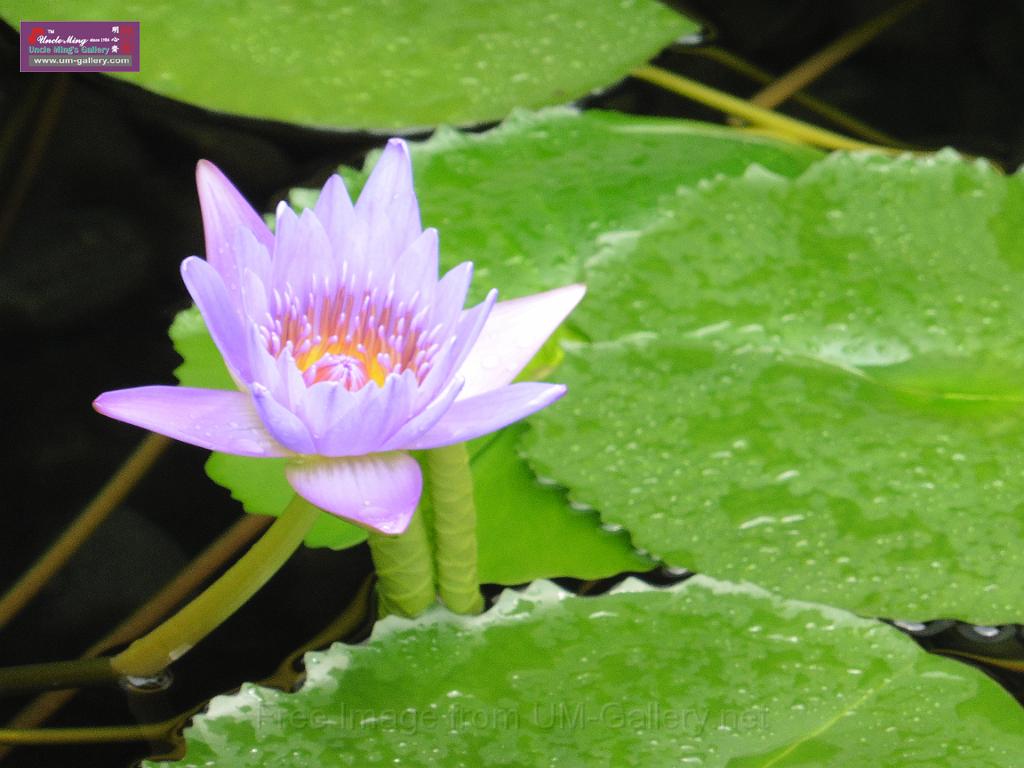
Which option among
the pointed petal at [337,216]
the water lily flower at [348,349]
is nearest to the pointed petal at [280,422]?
the water lily flower at [348,349]

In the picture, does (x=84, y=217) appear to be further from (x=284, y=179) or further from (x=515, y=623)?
(x=515, y=623)

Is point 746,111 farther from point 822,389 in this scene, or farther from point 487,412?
point 487,412

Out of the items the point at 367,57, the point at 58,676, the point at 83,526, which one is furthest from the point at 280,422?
the point at 367,57

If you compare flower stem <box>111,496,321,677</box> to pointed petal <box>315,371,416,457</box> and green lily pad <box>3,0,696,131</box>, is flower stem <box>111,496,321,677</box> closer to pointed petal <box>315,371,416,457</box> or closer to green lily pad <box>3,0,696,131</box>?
pointed petal <box>315,371,416,457</box>

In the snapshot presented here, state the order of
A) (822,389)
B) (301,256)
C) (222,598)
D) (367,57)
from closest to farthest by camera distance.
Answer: (301,256) → (222,598) → (822,389) → (367,57)

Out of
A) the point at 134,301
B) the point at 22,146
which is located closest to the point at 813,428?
the point at 134,301
